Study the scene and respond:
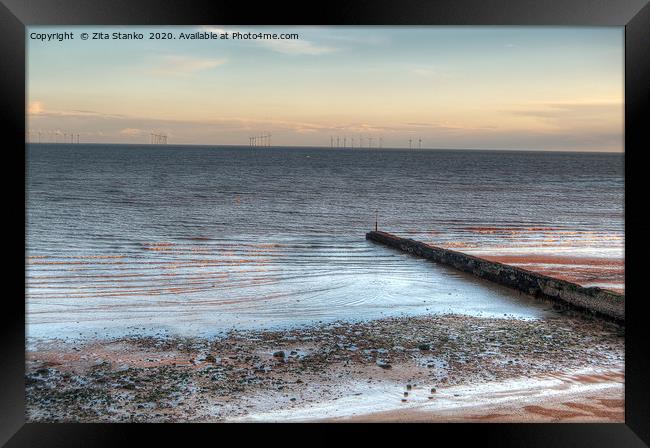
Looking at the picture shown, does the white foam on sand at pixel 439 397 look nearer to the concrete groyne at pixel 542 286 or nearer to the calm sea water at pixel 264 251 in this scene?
the concrete groyne at pixel 542 286

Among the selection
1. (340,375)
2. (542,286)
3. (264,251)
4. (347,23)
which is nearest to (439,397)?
(340,375)

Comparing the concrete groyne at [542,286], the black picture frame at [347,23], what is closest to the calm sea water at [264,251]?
the concrete groyne at [542,286]

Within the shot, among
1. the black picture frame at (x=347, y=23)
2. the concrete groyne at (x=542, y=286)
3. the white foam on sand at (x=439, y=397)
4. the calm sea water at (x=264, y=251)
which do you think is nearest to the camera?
the black picture frame at (x=347, y=23)

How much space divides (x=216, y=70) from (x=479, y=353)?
288 feet

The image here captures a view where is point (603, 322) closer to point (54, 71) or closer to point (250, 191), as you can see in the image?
point (250, 191)

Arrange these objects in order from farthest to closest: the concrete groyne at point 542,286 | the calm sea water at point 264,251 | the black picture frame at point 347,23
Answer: the calm sea water at point 264,251, the concrete groyne at point 542,286, the black picture frame at point 347,23

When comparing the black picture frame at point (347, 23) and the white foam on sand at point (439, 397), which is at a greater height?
the black picture frame at point (347, 23)

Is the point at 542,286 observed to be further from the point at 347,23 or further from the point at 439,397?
the point at 347,23

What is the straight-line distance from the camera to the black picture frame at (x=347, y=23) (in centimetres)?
477

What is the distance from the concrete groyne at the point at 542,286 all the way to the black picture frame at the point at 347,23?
4855mm

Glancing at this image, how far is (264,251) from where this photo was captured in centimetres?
1852

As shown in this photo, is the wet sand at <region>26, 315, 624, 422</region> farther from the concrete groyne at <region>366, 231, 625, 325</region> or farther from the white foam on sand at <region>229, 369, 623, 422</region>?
the concrete groyne at <region>366, 231, 625, 325</region>

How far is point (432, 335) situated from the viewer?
8.86 m

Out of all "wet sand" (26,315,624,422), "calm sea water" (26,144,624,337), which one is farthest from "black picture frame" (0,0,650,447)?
"calm sea water" (26,144,624,337)
